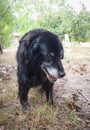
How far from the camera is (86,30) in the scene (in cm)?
1169

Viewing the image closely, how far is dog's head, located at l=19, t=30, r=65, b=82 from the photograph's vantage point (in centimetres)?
295

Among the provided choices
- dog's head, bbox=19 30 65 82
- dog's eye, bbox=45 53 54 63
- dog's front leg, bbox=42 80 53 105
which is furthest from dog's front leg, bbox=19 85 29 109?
dog's eye, bbox=45 53 54 63

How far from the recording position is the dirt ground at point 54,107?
2873 millimetres

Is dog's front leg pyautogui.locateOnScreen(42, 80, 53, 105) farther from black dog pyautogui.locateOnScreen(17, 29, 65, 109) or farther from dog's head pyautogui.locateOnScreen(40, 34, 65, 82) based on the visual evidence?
dog's head pyautogui.locateOnScreen(40, 34, 65, 82)

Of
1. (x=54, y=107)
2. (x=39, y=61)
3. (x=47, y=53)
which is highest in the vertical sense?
(x=47, y=53)

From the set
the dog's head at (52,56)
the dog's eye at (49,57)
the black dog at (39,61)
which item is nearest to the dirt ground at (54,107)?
the black dog at (39,61)

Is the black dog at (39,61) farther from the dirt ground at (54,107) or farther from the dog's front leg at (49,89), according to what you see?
the dirt ground at (54,107)

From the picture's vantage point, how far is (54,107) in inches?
137

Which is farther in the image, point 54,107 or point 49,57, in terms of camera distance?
point 54,107

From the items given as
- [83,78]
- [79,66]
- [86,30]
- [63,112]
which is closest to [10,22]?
[86,30]

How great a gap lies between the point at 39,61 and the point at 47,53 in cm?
16

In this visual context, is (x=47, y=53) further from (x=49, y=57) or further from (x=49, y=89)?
(x=49, y=89)

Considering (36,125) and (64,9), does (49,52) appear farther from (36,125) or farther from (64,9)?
(64,9)

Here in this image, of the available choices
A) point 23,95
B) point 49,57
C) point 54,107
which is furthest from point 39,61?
point 54,107
